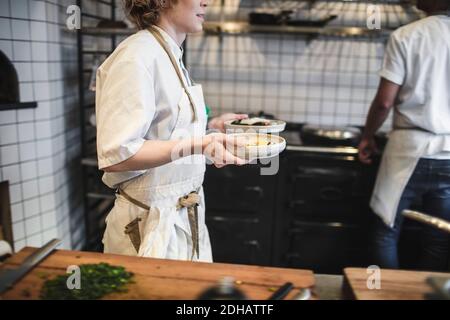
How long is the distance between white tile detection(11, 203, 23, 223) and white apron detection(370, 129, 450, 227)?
1.49 m

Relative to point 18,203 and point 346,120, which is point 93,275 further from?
point 346,120

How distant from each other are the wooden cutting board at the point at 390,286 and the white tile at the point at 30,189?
1.44 metres

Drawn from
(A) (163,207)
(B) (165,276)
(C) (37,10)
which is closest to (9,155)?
(C) (37,10)

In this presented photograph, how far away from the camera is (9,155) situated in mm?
1700

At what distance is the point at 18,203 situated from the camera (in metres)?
1.75

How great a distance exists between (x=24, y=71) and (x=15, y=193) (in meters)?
0.51

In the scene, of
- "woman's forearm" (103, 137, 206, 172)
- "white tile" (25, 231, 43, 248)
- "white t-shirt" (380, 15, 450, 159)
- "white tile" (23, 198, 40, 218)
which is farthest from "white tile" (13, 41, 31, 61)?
"white t-shirt" (380, 15, 450, 159)

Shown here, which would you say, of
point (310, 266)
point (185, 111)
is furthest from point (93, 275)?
point (310, 266)

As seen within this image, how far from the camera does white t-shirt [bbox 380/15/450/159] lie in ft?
5.08

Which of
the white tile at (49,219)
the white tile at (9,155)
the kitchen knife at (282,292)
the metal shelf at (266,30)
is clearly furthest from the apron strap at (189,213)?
the metal shelf at (266,30)

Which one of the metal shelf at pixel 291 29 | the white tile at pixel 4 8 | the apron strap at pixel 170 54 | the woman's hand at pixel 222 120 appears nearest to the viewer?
the apron strap at pixel 170 54

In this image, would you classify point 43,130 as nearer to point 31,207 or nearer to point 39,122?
point 39,122

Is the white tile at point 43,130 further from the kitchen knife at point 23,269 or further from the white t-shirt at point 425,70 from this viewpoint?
the white t-shirt at point 425,70

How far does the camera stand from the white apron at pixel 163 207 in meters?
1.02
